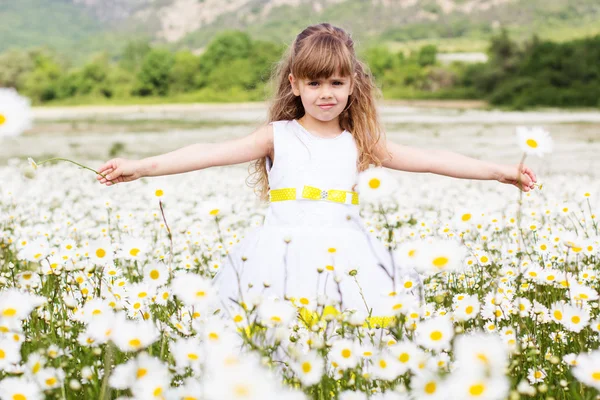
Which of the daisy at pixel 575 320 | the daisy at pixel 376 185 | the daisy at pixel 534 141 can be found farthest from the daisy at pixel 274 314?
the daisy at pixel 575 320

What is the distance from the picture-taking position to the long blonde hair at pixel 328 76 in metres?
3.72

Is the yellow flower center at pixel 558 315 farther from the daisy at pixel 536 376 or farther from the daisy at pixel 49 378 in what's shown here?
the daisy at pixel 49 378

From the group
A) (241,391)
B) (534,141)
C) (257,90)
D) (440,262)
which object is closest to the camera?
(241,391)

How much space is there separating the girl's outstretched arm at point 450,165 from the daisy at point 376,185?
5.51 feet

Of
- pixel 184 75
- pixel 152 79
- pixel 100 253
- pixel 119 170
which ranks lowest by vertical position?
pixel 100 253

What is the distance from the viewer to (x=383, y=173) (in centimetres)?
221

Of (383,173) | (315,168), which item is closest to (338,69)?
(315,168)

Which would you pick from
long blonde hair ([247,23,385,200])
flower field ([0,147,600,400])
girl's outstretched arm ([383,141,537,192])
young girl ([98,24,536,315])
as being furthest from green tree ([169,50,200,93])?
girl's outstretched arm ([383,141,537,192])

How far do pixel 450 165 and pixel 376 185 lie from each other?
1851 millimetres

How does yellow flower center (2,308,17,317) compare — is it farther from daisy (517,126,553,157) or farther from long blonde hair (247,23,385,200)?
long blonde hair (247,23,385,200)

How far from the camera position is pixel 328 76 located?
3732 mm

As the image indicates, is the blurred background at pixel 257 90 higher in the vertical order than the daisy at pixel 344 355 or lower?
higher

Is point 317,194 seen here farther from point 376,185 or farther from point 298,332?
point 376,185

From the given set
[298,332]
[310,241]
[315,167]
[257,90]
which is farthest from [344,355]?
[257,90]
